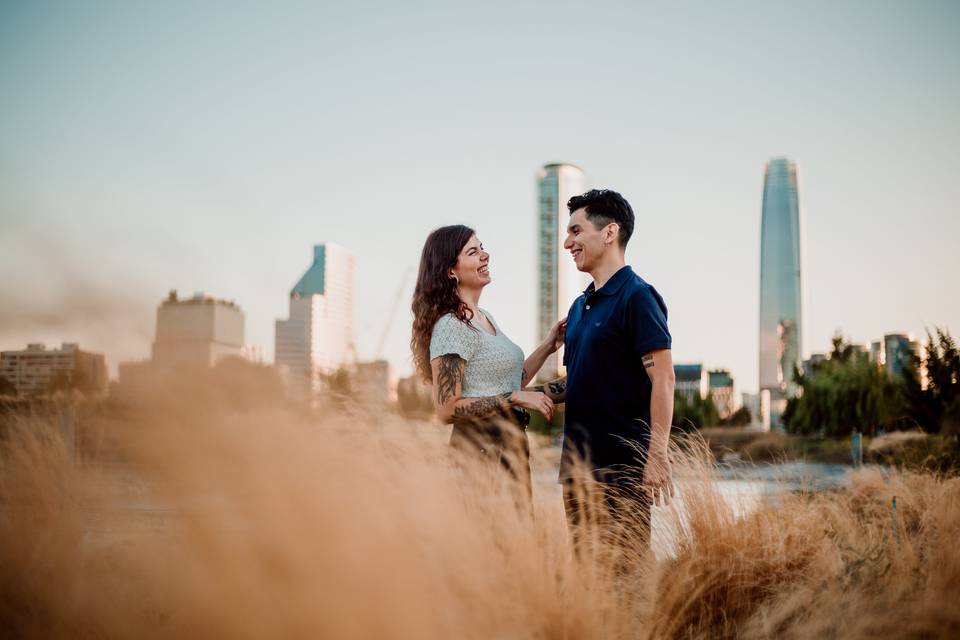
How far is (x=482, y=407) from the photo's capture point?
3.02 m

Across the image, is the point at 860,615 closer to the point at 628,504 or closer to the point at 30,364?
the point at 628,504

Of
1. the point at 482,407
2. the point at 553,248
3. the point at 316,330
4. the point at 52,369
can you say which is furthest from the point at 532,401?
the point at 553,248

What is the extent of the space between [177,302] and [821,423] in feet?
119

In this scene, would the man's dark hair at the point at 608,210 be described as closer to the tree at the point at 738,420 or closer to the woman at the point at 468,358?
the woman at the point at 468,358

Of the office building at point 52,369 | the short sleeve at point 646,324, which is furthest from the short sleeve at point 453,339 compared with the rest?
the office building at point 52,369

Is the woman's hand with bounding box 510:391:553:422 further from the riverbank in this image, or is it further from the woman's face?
the riverbank

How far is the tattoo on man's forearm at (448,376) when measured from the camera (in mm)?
3072

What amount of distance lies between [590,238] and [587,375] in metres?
0.56

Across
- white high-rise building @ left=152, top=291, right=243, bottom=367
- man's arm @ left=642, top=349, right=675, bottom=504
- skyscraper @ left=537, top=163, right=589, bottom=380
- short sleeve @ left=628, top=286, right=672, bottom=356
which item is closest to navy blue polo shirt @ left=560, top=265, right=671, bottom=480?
short sleeve @ left=628, top=286, right=672, bottom=356

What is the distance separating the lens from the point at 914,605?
2.57 m

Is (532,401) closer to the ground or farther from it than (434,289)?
closer to the ground

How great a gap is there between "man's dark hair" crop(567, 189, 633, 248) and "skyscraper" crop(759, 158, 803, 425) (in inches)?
6686

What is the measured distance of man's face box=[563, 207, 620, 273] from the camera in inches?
126

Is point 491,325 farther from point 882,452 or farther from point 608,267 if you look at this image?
point 882,452
